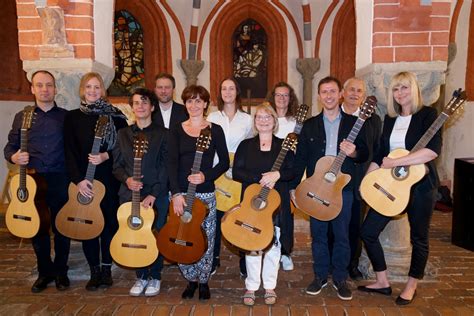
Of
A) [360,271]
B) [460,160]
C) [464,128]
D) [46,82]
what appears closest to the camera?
[46,82]

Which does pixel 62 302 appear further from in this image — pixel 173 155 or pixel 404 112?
pixel 404 112

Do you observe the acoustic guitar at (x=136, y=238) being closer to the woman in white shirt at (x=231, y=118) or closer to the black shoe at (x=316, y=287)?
the woman in white shirt at (x=231, y=118)

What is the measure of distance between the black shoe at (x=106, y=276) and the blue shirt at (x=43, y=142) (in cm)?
102

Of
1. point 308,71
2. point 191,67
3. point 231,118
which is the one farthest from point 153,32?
point 231,118

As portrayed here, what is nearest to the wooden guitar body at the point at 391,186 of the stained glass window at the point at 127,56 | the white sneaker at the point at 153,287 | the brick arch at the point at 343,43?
the white sneaker at the point at 153,287

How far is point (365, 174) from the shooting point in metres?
3.58

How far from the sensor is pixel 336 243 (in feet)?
11.5

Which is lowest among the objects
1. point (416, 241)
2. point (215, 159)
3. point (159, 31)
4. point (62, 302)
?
point (62, 302)

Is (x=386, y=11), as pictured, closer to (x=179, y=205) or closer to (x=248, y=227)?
(x=248, y=227)

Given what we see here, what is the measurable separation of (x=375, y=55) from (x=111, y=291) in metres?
3.28

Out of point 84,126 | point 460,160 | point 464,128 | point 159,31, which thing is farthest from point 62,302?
point 464,128

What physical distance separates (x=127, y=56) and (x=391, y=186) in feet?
23.9

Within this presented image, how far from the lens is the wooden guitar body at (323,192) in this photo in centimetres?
328

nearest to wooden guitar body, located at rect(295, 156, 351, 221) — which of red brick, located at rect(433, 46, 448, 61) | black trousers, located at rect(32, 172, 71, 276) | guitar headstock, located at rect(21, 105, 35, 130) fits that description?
red brick, located at rect(433, 46, 448, 61)
